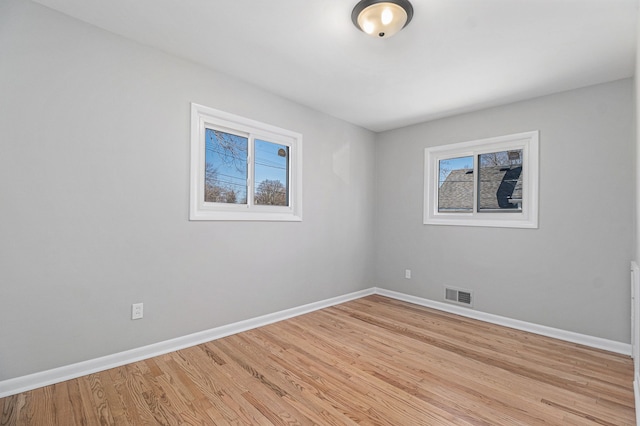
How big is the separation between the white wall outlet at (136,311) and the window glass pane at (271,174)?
4.71 feet

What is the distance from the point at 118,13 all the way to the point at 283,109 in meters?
1.67

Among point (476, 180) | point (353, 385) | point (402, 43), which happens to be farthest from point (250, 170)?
point (476, 180)

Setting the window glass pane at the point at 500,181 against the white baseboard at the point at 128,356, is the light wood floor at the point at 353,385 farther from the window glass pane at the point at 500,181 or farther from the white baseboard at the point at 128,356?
the window glass pane at the point at 500,181

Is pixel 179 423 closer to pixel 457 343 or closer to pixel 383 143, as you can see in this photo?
pixel 457 343

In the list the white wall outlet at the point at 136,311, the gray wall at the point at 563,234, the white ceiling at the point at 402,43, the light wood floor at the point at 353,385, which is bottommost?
the light wood floor at the point at 353,385

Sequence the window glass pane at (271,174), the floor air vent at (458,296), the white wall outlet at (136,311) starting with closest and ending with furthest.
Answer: the white wall outlet at (136,311), the window glass pane at (271,174), the floor air vent at (458,296)

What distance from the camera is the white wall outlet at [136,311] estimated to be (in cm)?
234

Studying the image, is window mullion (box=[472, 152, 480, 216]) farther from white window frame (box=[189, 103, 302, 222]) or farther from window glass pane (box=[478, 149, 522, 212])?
white window frame (box=[189, 103, 302, 222])

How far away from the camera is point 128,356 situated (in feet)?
7.57

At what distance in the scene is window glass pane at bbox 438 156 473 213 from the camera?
12.5 feet

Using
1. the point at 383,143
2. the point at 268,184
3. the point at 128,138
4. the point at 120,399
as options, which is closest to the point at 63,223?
the point at 128,138

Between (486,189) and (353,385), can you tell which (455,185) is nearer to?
(486,189)

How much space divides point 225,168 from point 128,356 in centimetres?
178

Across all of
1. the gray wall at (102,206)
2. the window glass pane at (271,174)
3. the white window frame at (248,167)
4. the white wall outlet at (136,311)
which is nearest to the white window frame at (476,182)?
the white window frame at (248,167)
